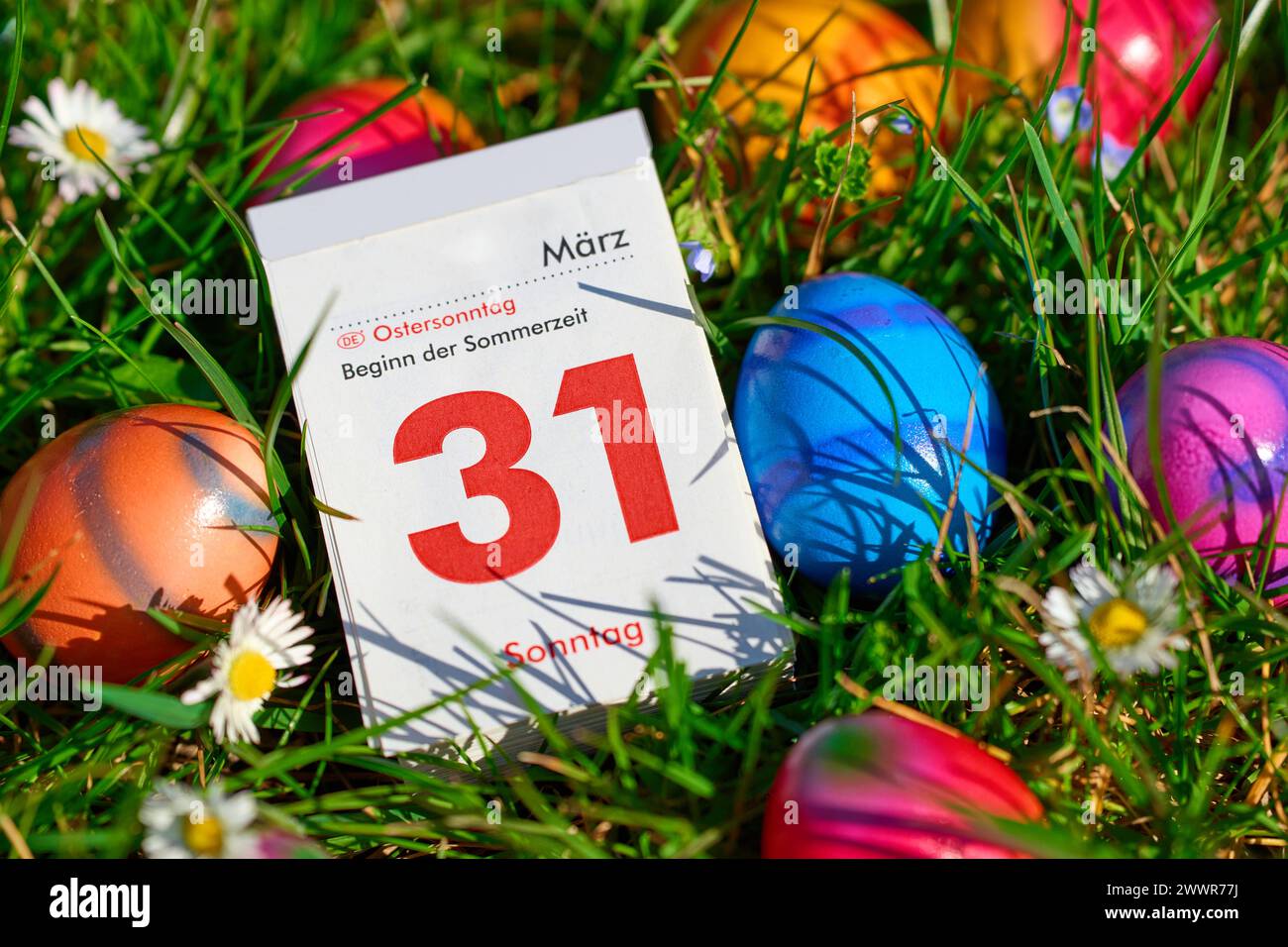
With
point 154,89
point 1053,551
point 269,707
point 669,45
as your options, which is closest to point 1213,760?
point 1053,551

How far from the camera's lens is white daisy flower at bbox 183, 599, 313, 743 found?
1.69m

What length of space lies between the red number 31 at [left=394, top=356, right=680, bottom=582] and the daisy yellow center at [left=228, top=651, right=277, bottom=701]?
0.33 m

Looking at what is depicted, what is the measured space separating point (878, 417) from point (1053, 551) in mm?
436

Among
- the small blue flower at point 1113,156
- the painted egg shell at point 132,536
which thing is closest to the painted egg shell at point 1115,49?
the small blue flower at point 1113,156

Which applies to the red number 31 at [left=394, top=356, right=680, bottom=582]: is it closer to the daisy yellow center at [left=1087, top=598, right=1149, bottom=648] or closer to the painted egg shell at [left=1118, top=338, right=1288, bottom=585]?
the daisy yellow center at [left=1087, top=598, right=1149, bottom=648]

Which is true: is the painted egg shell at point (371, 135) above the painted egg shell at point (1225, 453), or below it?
above

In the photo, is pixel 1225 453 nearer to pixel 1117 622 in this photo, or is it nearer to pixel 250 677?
pixel 1117 622

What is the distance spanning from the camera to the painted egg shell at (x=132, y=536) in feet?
5.90

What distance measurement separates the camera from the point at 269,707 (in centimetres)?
199

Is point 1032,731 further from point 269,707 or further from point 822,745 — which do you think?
point 269,707

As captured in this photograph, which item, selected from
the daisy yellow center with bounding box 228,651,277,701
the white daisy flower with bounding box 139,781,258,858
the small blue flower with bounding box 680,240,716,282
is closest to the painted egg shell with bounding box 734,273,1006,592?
the small blue flower with bounding box 680,240,716,282

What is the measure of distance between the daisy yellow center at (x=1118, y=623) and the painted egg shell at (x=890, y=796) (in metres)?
0.29

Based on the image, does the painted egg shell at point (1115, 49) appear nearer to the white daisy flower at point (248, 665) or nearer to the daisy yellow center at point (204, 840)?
the white daisy flower at point (248, 665)

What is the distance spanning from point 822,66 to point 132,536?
1.80 meters
